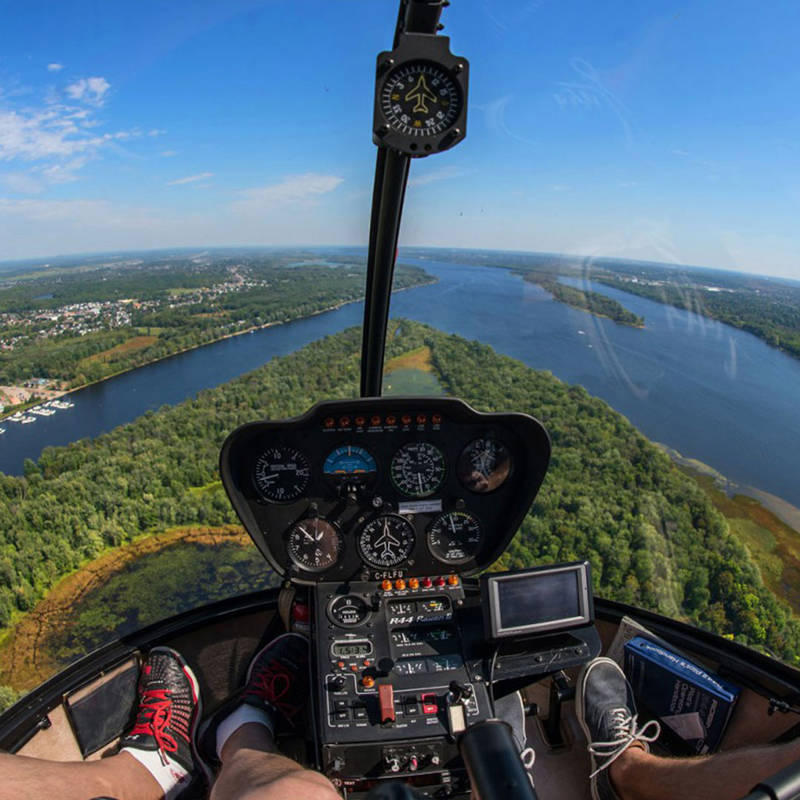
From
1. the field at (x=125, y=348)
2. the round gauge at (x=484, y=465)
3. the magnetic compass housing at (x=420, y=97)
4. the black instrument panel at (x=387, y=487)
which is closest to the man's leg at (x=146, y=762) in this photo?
the black instrument panel at (x=387, y=487)

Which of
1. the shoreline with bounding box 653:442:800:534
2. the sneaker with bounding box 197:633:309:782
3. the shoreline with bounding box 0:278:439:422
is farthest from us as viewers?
the shoreline with bounding box 0:278:439:422

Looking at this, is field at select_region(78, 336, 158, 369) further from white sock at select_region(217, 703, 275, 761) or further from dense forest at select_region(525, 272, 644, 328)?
white sock at select_region(217, 703, 275, 761)

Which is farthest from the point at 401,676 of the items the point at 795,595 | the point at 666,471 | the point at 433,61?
the point at 666,471

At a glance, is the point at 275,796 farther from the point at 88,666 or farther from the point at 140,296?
the point at 140,296

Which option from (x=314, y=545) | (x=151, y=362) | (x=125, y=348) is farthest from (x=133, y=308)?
(x=314, y=545)

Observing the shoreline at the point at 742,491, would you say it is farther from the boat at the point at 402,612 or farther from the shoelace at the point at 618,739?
the shoelace at the point at 618,739

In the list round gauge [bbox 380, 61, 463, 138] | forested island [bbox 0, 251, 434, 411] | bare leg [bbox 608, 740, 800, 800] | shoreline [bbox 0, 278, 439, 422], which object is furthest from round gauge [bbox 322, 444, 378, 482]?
forested island [bbox 0, 251, 434, 411]
